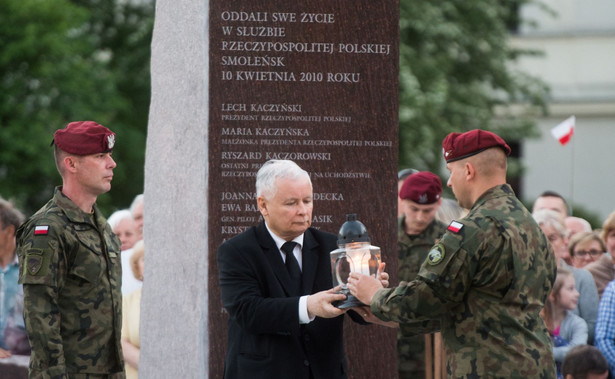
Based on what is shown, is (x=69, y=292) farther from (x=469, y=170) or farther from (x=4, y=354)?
(x=4, y=354)

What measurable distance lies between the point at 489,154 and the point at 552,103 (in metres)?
20.9

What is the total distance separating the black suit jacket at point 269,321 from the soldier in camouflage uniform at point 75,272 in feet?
Answer: 2.32

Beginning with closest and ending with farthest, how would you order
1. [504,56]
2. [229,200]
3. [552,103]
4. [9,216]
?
1. [229,200]
2. [9,216]
3. [504,56]
4. [552,103]

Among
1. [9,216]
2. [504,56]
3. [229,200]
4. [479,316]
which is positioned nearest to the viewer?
[479,316]

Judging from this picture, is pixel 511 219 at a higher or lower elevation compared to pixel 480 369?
higher

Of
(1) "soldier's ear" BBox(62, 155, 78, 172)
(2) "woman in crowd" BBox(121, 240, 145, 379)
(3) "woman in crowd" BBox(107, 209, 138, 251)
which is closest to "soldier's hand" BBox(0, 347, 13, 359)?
(2) "woman in crowd" BBox(121, 240, 145, 379)

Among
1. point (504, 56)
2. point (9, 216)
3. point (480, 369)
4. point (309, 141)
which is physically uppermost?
point (504, 56)

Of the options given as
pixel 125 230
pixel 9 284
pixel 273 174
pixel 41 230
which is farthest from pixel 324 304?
pixel 125 230

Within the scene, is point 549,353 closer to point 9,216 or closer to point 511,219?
point 511,219

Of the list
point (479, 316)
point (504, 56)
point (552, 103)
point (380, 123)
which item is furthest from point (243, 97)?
point (552, 103)

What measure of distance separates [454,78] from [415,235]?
1379cm

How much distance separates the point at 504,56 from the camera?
826 inches

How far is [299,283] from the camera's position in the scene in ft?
15.3

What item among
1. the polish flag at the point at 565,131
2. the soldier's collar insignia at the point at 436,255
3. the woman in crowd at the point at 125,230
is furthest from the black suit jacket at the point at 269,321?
the polish flag at the point at 565,131
